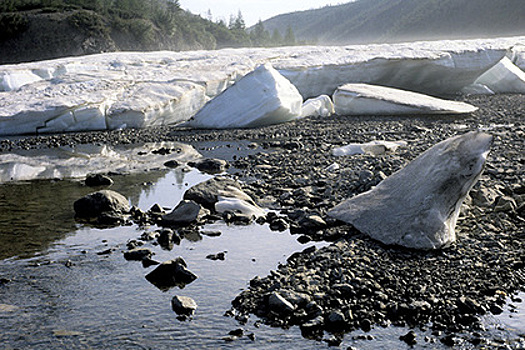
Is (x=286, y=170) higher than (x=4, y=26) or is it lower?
lower

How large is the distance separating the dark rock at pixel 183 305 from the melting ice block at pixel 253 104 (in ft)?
26.1

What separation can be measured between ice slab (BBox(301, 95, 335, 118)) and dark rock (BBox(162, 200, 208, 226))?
290 inches

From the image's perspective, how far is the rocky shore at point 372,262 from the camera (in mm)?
3518

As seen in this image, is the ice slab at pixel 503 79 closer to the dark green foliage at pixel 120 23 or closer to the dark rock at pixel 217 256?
the dark rock at pixel 217 256

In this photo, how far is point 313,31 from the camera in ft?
357

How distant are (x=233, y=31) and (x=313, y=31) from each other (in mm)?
63228

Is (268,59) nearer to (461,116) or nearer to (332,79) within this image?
(332,79)

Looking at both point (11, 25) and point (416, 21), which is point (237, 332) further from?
point (416, 21)

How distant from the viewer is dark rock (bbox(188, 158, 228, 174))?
7.92 m

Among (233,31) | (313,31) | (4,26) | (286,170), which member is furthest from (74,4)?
(313,31)

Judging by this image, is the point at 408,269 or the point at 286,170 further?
the point at 286,170

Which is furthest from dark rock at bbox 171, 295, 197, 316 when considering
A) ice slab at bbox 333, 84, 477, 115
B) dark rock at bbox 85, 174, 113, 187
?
ice slab at bbox 333, 84, 477, 115

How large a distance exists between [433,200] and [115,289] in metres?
2.57

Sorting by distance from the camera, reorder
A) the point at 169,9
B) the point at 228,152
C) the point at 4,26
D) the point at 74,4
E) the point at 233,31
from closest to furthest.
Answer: the point at 228,152 < the point at 4,26 < the point at 74,4 < the point at 169,9 < the point at 233,31
